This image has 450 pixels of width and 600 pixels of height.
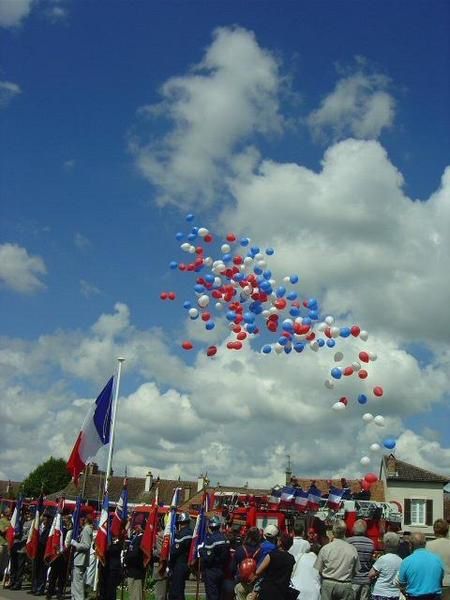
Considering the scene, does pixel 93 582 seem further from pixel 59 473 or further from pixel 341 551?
pixel 59 473

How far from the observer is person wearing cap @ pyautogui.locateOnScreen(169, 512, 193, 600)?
13250 mm

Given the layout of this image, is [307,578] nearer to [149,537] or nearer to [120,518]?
[149,537]

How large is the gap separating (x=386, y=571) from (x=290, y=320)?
24.6ft

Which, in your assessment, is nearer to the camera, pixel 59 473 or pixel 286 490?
pixel 286 490

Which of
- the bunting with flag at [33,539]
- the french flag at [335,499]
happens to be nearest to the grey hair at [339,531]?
the french flag at [335,499]

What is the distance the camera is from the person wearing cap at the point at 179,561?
13250mm

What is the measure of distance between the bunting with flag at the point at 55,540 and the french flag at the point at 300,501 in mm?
6253

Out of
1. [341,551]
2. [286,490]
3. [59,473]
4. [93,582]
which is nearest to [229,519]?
[286,490]

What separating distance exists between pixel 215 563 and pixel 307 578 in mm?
2966

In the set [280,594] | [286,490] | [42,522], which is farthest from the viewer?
[286,490]

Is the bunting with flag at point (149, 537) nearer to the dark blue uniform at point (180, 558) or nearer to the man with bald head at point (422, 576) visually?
the dark blue uniform at point (180, 558)

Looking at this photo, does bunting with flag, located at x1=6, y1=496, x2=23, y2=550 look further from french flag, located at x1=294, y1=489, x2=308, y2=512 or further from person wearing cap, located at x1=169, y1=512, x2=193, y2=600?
french flag, located at x1=294, y1=489, x2=308, y2=512

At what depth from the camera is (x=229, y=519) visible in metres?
18.8

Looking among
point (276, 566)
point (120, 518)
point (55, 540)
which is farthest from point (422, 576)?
point (55, 540)
